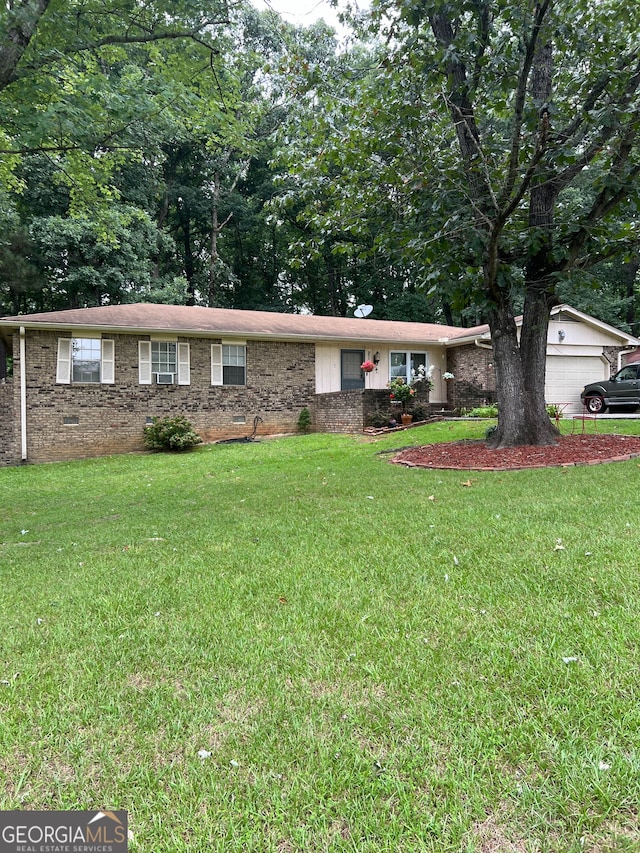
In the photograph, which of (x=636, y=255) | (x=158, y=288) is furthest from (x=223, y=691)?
(x=158, y=288)

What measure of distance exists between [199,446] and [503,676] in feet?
39.6

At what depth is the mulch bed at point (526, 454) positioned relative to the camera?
7.04 meters

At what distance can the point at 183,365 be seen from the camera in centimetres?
1385

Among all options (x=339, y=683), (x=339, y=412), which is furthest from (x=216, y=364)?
(x=339, y=683)

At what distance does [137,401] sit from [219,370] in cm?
249

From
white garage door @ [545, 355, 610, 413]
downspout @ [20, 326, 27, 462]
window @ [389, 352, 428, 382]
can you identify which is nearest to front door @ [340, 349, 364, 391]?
window @ [389, 352, 428, 382]

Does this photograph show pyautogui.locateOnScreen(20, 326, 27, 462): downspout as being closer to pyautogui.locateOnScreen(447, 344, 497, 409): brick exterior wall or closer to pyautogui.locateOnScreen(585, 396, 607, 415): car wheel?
pyautogui.locateOnScreen(447, 344, 497, 409): brick exterior wall

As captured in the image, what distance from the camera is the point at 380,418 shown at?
531 inches

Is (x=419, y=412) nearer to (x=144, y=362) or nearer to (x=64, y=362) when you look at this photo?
(x=144, y=362)

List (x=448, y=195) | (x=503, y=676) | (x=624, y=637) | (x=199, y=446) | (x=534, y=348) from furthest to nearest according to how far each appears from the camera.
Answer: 1. (x=199, y=446)
2. (x=534, y=348)
3. (x=448, y=195)
4. (x=624, y=637)
5. (x=503, y=676)

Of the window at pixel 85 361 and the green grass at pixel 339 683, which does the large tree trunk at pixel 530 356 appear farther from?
the window at pixel 85 361

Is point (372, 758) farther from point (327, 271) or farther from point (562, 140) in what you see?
point (327, 271)

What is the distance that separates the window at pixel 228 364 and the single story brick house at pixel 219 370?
0.03 m

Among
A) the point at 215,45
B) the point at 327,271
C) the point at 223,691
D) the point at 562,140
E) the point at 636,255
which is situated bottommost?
the point at 223,691
